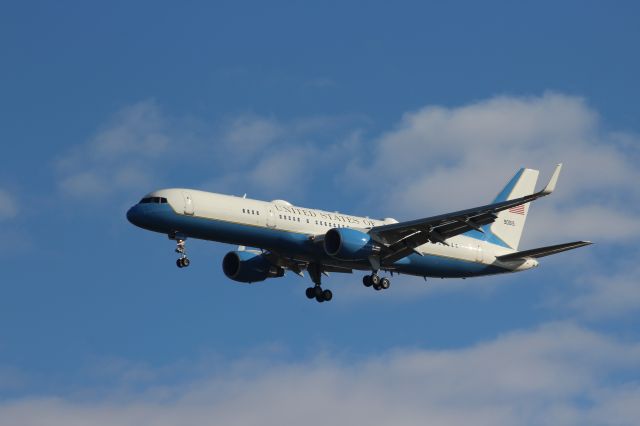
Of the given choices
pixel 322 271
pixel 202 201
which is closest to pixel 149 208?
pixel 202 201

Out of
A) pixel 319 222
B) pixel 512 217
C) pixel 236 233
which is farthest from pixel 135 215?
pixel 512 217

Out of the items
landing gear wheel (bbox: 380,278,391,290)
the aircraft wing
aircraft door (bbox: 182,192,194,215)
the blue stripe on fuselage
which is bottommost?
landing gear wheel (bbox: 380,278,391,290)

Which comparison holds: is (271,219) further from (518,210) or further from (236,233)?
(518,210)

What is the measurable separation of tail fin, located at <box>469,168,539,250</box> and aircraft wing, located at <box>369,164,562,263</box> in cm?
797

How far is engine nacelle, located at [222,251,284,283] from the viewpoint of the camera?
70.4m

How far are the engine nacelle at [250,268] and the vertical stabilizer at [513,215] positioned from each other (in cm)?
1381

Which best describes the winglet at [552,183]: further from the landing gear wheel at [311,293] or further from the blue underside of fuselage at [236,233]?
the landing gear wheel at [311,293]

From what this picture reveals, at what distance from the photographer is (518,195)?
78.1 metres

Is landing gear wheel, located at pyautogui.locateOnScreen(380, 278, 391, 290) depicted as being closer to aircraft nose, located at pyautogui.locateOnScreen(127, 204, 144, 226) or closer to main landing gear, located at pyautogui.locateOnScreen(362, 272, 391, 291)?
main landing gear, located at pyautogui.locateOnScreen(362, 272, 391, 291)

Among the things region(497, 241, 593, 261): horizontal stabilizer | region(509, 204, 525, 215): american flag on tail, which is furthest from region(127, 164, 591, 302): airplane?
region(509, 204, 525, 215): american flag on tail

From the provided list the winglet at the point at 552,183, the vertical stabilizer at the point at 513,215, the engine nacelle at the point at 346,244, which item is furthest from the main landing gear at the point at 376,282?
the winglet at the point at 552,183

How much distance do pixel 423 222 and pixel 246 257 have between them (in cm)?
1240

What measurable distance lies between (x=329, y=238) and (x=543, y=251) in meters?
12.7

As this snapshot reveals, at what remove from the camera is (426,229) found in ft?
213
